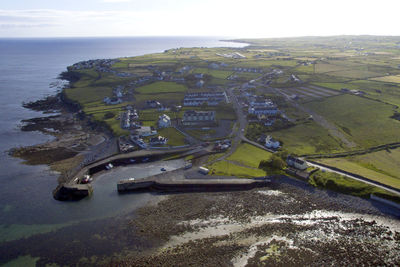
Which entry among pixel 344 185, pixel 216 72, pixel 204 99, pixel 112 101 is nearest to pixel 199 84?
pixel 204 99

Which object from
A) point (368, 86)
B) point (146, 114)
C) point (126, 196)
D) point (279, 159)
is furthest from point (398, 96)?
point (126, 196)

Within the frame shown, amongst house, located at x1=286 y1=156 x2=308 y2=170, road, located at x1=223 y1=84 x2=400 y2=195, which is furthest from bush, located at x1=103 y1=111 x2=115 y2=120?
house, located at x1=286 y1=156 x2=308 y2=170

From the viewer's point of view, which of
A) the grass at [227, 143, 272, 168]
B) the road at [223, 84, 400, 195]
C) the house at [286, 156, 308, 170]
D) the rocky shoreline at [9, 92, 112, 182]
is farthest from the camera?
the rocky shoreline at [9, 92, 112, 182]

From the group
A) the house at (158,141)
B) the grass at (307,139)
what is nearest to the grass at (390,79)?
the grass at (307,139)

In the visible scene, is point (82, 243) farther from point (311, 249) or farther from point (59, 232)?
point (311, 249)

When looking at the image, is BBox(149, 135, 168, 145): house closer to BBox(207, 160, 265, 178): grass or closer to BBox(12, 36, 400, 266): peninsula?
BBox(12, 36, 400, 266): peninsula

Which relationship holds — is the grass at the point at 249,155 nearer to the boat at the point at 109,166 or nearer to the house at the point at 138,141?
the house at the point at 138,141
